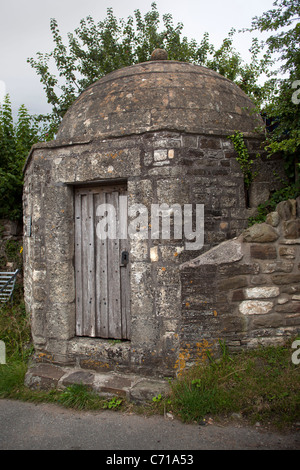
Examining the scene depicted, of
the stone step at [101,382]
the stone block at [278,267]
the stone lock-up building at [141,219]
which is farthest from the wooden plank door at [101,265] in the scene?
the stone block at [278,267]

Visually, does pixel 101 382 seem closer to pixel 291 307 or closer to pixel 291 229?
pixel 291 307

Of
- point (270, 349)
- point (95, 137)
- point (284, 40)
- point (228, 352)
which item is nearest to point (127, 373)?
point (228, 352)

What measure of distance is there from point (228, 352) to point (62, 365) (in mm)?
1988

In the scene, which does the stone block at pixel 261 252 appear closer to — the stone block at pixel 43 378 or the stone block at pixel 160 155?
the stone block at pixel 160 155

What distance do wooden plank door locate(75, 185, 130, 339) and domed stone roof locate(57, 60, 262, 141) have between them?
0.76m

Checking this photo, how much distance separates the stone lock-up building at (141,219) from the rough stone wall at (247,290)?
1cm

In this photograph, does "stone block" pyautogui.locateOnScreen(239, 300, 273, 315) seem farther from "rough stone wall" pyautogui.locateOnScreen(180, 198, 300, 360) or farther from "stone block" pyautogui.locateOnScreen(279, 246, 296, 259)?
"stone block" pyautogui.locateOnScreen(279, 246, 296, 259)

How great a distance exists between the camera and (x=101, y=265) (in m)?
4.22

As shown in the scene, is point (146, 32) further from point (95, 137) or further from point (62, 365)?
point (62, 365)

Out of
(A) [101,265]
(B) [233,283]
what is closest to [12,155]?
(A) [101,265]

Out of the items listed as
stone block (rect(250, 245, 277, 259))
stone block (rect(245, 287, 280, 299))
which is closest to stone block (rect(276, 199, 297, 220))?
stone block (rect(250, 245, 277, 259))

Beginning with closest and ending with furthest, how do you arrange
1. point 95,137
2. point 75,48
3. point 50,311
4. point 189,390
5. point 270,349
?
point 189,390 < point 270,349 < point 95,137 < point 50,311 < point 75,48

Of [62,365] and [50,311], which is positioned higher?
[50,311]

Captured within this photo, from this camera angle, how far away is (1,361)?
441cm
